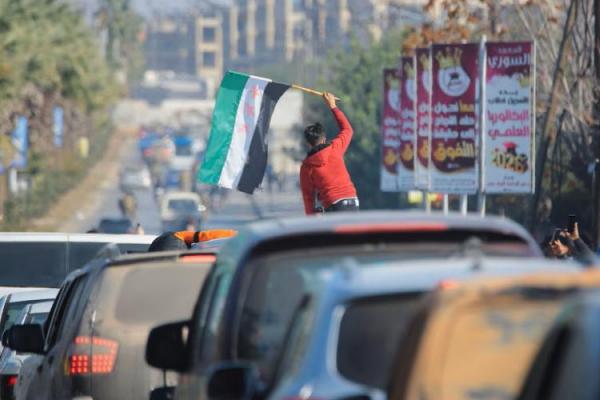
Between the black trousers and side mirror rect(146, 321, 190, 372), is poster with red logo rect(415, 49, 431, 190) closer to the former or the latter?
the black trousers

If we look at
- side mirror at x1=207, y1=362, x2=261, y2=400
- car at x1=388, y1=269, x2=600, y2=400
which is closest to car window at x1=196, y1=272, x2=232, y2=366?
side mirror at x1=207, y1=362, x2=261, y2=400

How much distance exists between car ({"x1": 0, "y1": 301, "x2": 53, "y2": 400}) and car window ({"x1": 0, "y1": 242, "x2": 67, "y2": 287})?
4.30 m

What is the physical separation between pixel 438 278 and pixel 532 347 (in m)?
0.62

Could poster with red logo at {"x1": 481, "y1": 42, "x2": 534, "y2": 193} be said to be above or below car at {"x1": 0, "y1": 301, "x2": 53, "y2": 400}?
above

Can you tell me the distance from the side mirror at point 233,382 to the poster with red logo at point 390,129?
95.9 ft

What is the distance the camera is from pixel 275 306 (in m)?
6.19

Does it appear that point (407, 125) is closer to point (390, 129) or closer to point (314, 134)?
point (390, 129)

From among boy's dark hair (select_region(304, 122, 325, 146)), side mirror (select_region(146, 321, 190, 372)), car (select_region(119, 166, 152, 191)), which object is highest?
boy's dark hair (select_region(304, 122, 325, 146))

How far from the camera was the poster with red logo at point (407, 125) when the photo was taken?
3106 centimetres

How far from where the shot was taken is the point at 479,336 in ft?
15.0

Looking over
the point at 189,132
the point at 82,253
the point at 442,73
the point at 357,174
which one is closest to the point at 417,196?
the point at 357,174

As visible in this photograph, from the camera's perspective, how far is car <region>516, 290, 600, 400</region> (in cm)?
388

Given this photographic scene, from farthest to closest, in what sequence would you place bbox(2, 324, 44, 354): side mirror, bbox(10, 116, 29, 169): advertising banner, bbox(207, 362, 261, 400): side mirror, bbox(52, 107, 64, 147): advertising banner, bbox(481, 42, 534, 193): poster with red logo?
bbox(52, 107, 64, 147): advertising banner → bbox(10, 116, 29, 169): advertising banner → bbox(481, 42, 534, 193): poster with red logo → bbox(2, 324, 44, 354): side mirror → bbox(207, 362, 261, 400): side mirror

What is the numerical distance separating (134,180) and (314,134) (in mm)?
84331
